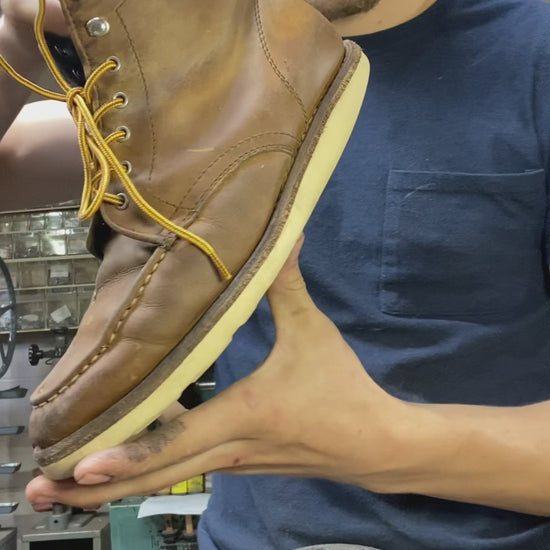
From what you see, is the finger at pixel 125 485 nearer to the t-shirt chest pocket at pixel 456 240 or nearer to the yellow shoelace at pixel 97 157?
the yellow shoelace at pixel 97 157

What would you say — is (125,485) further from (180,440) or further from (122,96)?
(122,96)

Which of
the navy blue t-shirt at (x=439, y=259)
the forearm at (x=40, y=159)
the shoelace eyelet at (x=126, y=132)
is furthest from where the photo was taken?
the forearm at (x=40, y=159)

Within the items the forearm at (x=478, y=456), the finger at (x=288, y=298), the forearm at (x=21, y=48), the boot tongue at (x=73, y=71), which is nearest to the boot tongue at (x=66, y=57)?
the boot tongue at (x=73, y=71)

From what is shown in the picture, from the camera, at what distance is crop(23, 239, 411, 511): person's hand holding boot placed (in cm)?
42

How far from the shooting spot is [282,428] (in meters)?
0.44

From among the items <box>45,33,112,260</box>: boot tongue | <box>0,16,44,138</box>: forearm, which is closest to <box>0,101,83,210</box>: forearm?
<box>0,16,44,138</box>: forearm

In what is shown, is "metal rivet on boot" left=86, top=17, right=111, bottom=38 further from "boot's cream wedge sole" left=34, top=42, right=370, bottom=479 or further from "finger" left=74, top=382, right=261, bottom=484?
"finger" left=74, top=382, right=261, bottom=484

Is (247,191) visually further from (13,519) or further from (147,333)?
(13,519)

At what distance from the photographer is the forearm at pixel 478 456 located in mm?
490

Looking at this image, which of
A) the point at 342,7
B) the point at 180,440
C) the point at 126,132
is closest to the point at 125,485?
the point at 180,440

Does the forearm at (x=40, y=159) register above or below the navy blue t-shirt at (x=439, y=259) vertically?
above

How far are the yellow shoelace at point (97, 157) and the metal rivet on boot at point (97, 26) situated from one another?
22 mm

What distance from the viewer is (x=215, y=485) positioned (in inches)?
29.3

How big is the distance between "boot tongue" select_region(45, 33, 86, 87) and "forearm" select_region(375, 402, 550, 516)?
400mm
